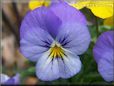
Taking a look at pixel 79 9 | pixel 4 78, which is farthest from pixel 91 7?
pixel 4 78

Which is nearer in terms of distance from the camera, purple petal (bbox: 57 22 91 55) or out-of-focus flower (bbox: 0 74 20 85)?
purple petal (bbox: 57 22 91 55)

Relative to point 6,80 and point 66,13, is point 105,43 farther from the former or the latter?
point 6,80

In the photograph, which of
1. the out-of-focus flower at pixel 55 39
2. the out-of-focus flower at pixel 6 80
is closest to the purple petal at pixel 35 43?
the out-of-focus flower at pixel 55 39

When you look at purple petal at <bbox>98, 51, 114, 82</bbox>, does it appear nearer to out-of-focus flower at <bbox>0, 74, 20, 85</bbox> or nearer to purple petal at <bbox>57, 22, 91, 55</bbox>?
purple petal at <bbox>57, 22, 91, 55</bbox>

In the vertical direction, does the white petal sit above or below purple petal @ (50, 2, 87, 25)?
below

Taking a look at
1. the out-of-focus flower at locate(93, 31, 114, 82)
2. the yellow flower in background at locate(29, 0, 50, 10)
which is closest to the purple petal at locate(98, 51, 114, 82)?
the out-of-focus flower at locate(93, 31, 114, 82)

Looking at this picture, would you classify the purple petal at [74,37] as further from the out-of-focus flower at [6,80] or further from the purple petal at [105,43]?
the out-of-focus flower at [6,80]

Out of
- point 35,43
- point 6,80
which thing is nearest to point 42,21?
point 35,43

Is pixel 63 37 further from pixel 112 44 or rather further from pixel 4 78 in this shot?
pixel 4 78
